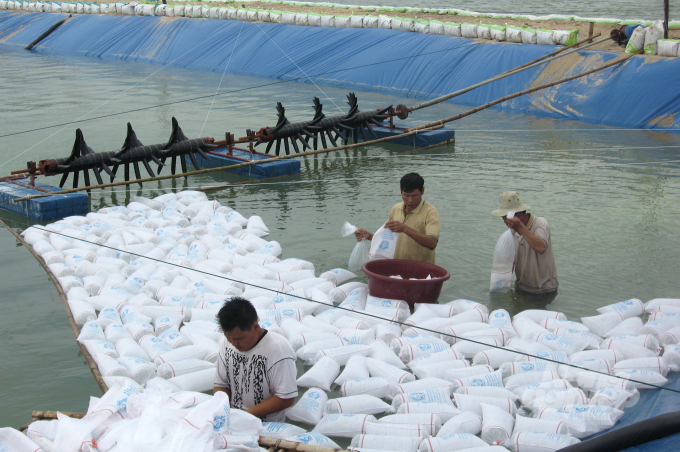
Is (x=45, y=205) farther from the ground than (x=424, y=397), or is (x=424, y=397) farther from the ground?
(x=45, y=205)

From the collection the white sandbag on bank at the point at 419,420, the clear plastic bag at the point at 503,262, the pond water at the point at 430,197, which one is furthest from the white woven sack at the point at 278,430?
the clear plastic bag at the point at 503,262

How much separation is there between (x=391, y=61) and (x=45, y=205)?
41.2ft

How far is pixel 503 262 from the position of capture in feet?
17.3

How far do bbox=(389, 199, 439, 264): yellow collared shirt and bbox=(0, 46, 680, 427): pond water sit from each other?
50 cm

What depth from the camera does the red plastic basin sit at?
5067 millimetres

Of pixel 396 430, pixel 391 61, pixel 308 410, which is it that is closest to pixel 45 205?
pixel 308 410

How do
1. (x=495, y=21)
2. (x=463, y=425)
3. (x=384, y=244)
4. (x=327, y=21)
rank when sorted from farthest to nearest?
(x=327, y=21), (x=495, y=21), (x=384, y=244), (x=463, y=425)

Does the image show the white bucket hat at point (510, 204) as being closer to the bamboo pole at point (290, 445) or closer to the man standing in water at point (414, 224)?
the man standing in water at point (414, 224)

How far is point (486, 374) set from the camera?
4090 millimetres

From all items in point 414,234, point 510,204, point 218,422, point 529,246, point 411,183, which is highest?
point 411,183

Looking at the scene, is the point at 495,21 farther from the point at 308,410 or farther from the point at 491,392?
the point at 308,410

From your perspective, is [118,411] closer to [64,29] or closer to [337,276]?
[337,276]

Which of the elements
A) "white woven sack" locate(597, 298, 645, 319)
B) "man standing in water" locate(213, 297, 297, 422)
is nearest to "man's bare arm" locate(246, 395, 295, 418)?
"man standing in water" locate(213, 297, 297, 422)

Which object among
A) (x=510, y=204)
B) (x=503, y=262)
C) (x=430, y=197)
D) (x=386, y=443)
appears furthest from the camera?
(x=430, y=197)
